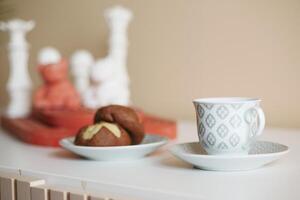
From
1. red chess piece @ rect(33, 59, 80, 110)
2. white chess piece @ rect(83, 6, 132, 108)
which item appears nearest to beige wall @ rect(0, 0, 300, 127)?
white chess piece @ rect(83, 6, 132, 108)

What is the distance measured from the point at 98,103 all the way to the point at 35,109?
0.17m

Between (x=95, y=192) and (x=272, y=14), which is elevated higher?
(x=272, y=14)

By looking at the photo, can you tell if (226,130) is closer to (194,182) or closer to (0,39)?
(194,182)

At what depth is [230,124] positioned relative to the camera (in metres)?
0.72

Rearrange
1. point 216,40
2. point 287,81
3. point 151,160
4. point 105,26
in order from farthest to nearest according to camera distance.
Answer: point 105,26, point 216,40, point 287,81, point 151,160

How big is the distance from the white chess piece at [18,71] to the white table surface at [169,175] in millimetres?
356

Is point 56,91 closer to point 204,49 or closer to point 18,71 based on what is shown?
point 18,71

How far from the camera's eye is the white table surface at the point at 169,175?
0.60 m

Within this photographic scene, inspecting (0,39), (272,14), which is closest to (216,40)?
(272,14)

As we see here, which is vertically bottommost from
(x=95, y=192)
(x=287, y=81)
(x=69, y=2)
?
(x=95, y=192)

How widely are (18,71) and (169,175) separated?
717 millimetres

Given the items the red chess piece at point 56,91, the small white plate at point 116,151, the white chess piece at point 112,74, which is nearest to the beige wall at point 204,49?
the white chess piece at point 112,74

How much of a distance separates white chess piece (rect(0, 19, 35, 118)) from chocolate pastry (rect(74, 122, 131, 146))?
19.7 inches

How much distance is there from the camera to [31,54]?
67.2 inches
